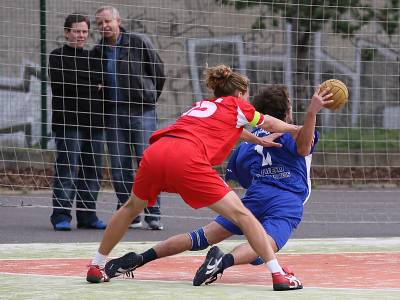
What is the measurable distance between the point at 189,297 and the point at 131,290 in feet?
1.64

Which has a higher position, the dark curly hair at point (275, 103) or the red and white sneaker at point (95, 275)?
the dark curly hair at point (275, 103)

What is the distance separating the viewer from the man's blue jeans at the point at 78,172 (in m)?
11.6

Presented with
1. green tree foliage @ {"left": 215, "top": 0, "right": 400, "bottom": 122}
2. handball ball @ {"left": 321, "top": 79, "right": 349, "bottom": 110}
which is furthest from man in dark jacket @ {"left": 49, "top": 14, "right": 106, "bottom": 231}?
handball ball @ {"left": 321, "top": 79, "right": 349, "bottom": 110}

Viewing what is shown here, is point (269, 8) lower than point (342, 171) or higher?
higher

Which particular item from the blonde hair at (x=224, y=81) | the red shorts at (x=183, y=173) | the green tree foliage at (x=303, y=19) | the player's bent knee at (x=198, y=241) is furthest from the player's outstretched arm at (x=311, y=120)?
the green tree foliage at (x=303, y=19)

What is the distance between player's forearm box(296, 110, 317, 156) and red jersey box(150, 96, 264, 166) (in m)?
0.35

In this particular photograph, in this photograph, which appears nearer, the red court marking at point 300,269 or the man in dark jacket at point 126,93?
the red court marking at point 300,269

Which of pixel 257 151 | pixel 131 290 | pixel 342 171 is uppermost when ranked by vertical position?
pixel 257 151

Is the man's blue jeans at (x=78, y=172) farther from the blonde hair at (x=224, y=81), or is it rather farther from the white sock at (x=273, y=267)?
the white sock at (x=273, y=267)

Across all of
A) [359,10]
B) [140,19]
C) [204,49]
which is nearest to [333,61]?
[359,10]

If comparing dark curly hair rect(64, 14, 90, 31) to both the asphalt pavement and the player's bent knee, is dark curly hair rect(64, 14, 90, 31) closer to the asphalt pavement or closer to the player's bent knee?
the asphalt pavement

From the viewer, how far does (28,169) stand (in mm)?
14430

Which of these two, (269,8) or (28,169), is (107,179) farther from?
(269,8)

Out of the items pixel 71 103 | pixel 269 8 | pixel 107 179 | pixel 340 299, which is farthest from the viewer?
pixel 269 8
